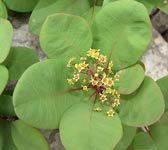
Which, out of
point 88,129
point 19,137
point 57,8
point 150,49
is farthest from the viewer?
point 150,49

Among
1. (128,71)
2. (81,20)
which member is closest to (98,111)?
(128,71)

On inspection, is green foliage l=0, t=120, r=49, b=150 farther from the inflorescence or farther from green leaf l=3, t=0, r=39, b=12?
green leaf l=3, t=0, r=39, b=12

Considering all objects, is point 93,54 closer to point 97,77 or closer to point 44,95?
point 97,77

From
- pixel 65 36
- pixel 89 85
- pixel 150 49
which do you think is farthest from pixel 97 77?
pixel 150 49

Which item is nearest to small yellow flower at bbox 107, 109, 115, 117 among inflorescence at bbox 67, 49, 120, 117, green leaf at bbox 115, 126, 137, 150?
inflorescence at bbox 67, 49, 120, 117

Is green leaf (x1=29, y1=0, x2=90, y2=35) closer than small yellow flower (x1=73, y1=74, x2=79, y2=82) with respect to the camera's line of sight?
No

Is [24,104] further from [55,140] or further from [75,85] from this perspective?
[55,140]

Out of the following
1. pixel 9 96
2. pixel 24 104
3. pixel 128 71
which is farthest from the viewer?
pixel 9 96
